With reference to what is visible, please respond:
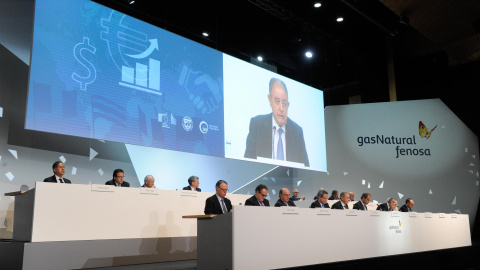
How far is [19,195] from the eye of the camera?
4.62 metres

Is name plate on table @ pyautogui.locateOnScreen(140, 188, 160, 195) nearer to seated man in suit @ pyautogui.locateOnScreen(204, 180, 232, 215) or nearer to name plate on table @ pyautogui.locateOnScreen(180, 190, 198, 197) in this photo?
name plate on table @ pyautogui.locateOnScreen(180, 190, 198, 197)

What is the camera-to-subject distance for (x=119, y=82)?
6422 mm

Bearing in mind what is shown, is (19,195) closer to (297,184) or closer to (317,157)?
(317,157)

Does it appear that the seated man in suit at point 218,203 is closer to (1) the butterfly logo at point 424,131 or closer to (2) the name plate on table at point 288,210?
(2) the name plate on table at point 288,210

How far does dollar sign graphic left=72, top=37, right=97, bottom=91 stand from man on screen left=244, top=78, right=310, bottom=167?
323 centimetres

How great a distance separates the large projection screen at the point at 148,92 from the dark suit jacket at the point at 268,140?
0.07ft

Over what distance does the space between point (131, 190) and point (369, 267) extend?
291 cm

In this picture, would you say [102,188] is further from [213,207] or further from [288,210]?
[288,210]

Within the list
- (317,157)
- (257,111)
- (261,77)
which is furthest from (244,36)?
(317,157)

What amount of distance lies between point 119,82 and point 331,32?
6.40 metres

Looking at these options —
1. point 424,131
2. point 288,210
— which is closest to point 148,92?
point 288,210

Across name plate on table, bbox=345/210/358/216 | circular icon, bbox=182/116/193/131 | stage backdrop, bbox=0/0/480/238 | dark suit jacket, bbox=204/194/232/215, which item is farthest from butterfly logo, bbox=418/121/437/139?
dark suit jacket, bbox=204/194/232/215

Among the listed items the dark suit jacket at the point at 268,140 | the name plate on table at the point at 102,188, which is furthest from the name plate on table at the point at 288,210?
the dark suit jacket at the point at 268,140

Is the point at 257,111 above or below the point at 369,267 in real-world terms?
above
